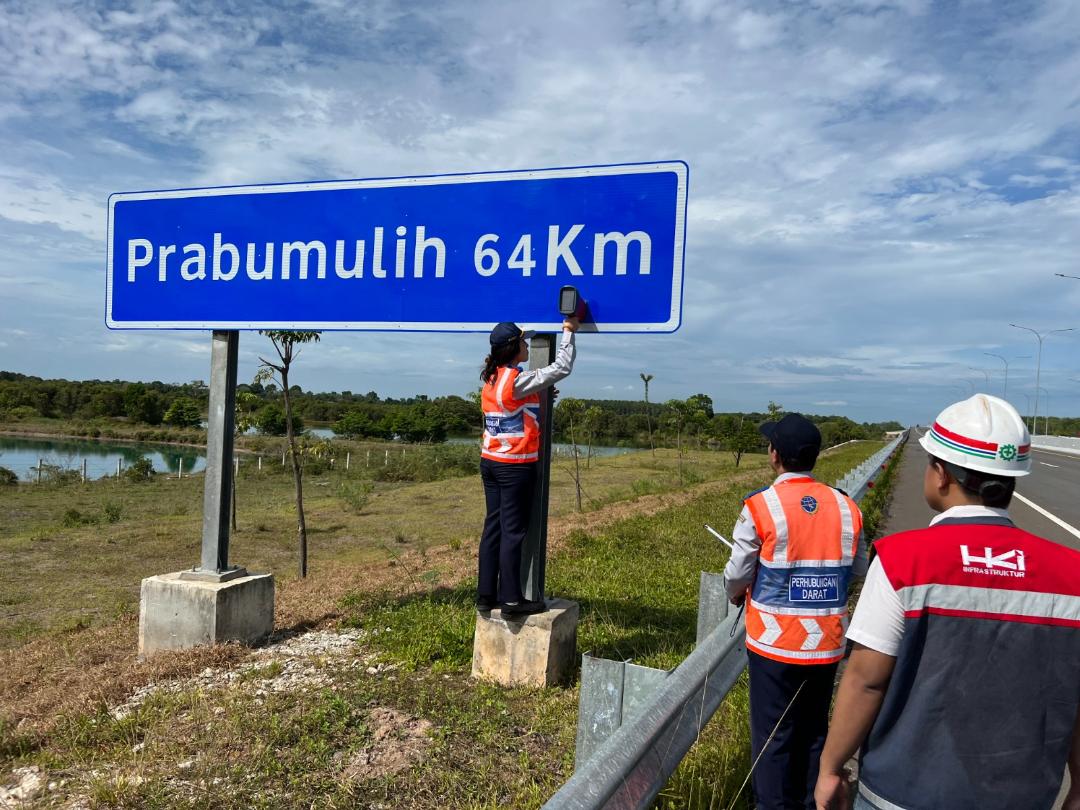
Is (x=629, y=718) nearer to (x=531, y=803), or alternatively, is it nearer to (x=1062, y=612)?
(x=1062, y=612)

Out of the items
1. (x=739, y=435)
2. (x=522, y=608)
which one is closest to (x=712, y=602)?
(x=522, y=608)

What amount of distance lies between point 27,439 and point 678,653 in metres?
86.0

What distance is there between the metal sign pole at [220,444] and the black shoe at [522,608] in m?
2.23

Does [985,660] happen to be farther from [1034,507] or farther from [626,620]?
[1034,507]

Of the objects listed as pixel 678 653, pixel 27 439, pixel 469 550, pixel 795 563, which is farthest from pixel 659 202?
pixel 27 439

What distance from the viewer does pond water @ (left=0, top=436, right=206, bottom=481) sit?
35.3 meters

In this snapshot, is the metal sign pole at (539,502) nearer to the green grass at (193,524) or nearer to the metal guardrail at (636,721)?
the metal guardrail at (636,721)

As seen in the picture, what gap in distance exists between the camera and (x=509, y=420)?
13.7 ft

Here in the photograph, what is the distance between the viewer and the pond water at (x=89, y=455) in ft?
116

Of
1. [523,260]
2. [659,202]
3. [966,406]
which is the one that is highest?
[659,202]

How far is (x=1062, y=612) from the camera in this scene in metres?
1.61

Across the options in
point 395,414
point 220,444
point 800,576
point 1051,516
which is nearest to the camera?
point 800,576

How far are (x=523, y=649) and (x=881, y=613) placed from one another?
2.83 metres

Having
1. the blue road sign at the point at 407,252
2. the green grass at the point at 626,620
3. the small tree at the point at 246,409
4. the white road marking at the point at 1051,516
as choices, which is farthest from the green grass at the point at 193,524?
the white road marking at the point at 1051,516
